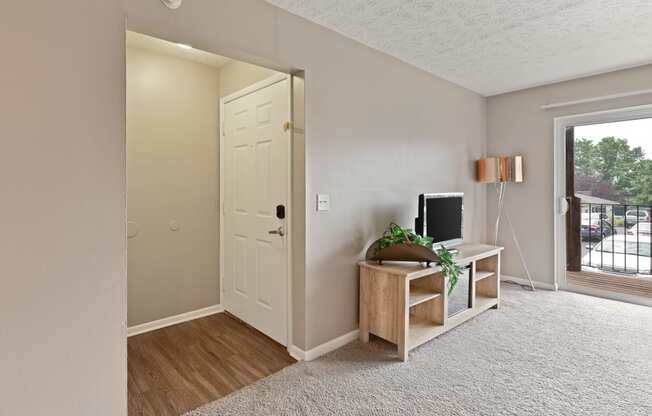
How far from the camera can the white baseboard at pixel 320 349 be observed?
236 centimetres

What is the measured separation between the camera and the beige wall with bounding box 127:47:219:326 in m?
2.83

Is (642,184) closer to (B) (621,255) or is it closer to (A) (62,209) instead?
(B) (621,255)

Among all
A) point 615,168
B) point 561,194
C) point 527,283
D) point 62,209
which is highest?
point 615,168

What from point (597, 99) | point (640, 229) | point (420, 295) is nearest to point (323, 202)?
point (420, 295)

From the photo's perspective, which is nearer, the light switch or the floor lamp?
the light switch

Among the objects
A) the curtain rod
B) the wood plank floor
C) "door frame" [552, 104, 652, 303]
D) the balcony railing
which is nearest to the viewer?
the wood plank floor

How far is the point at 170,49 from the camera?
287 centimetres

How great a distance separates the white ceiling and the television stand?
2229 mm

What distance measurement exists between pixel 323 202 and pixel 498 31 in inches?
72.8

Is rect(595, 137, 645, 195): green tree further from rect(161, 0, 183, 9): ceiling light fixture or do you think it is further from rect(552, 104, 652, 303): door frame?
rect(161, 0, 183, 9): ceiling light fixture

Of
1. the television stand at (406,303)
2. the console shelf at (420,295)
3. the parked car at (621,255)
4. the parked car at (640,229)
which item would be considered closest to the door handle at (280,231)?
the television stand at (406,303)

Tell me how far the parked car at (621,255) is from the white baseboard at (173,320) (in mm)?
4134

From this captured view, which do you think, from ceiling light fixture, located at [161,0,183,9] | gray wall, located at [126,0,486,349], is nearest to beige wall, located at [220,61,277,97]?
gray wall, located at [126,0,486,349]

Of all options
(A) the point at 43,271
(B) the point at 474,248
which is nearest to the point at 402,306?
(B) the point at 474,248
